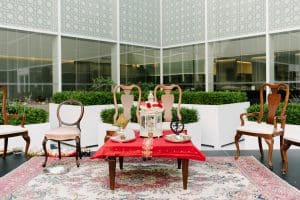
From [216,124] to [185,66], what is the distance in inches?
231

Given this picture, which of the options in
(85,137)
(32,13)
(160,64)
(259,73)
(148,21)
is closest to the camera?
(85,137)

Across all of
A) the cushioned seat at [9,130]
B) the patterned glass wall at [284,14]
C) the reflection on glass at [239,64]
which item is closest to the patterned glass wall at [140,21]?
the reflection on glass at [239,64]

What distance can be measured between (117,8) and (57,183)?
9.01m

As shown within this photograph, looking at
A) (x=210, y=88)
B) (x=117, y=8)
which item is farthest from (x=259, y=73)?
(x=117, y=8)

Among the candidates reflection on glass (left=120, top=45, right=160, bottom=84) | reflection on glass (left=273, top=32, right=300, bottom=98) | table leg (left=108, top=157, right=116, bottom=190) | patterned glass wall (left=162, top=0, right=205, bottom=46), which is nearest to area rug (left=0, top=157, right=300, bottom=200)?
table leg (left=108, top=157, right=116, bottom=190)

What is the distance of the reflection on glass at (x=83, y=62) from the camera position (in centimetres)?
1073

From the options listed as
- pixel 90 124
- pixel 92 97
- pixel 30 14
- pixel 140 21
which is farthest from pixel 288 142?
pixel 140 21

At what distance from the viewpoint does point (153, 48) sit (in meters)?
13.6

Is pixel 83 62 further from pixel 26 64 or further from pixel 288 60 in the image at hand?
pixel 288 60

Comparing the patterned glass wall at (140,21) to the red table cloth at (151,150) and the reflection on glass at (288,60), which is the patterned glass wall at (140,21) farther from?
the red table cloth at (151,150)

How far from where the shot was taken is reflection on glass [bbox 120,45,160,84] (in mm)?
12578

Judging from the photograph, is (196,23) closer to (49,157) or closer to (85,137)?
(85,137)

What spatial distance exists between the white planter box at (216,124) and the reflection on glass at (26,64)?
4.97 m

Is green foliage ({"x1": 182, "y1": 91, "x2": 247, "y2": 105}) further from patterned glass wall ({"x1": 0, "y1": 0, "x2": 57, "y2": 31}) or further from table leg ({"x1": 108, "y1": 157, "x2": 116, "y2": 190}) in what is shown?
patterned glass wall ({"x1": 0, "y1": 0, "x2": 57, "y2": 31})
